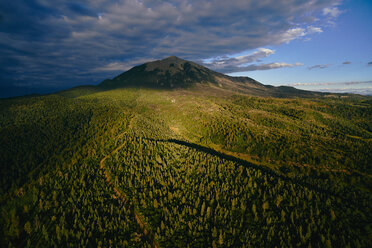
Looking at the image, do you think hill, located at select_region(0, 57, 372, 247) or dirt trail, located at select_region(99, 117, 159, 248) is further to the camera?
dirt trail, located at select_region(99, 117, 159, 248)

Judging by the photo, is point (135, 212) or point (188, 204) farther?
point (188, 204)

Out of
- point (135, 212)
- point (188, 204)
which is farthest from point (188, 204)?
point (135, 212)

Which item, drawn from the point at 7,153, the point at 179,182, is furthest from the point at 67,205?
the point at 7,153

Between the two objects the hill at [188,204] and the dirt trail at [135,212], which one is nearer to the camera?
the hill at [188,204]

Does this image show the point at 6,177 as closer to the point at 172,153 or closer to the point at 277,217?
the point at 172,153

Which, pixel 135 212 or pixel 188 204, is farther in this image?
pixel 188 204

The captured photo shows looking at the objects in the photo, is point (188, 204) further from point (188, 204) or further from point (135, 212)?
point (135, 212)

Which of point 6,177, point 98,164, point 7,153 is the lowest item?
point 6,177

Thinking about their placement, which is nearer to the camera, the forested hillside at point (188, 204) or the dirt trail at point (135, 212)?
the forested hillside at point (188, 204)

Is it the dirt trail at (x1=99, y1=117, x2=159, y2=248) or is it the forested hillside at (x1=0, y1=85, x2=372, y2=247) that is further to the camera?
the dirt trail at (x1=99, y1=117, x2=159, y2=248)

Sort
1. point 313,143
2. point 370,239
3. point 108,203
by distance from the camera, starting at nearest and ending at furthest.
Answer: point 370,239 < point 108,203 < point 313,143

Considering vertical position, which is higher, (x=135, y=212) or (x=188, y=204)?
(x=188, y=204)
